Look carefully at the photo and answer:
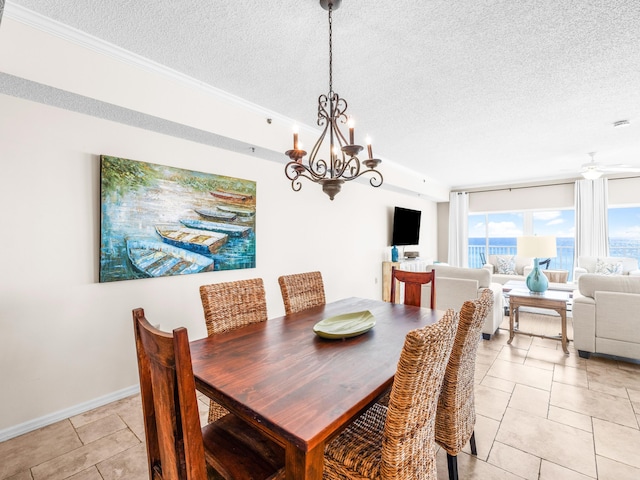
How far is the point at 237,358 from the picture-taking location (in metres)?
1.44

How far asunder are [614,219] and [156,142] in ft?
26.4

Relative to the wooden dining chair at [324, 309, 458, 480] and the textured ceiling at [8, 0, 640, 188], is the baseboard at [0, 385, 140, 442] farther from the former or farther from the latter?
the textured ceiling at [8, 0, 640, 188]

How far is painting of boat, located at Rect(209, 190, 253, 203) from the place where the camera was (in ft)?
9.88

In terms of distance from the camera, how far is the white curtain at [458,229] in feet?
24.1

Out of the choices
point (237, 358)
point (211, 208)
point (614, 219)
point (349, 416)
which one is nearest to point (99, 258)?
point (211, 208)

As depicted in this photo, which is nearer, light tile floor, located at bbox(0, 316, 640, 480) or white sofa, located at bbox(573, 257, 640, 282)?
light tile floor, located at bbox(0, 316, 640, 480)

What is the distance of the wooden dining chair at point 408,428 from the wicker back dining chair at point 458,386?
33 centimetres

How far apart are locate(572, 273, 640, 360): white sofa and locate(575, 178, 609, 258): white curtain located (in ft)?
11.4

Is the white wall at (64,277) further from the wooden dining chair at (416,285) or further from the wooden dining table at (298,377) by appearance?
the wooden dining chair at (416,285)

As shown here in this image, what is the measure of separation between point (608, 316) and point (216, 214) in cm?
403

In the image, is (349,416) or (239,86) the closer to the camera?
(349,416)

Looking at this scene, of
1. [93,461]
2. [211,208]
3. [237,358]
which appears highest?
[211,208]

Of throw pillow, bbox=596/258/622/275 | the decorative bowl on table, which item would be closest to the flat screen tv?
throw pillow, bbox=596/258/622/275

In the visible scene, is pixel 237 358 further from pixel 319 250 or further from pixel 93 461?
pixel 319 250
